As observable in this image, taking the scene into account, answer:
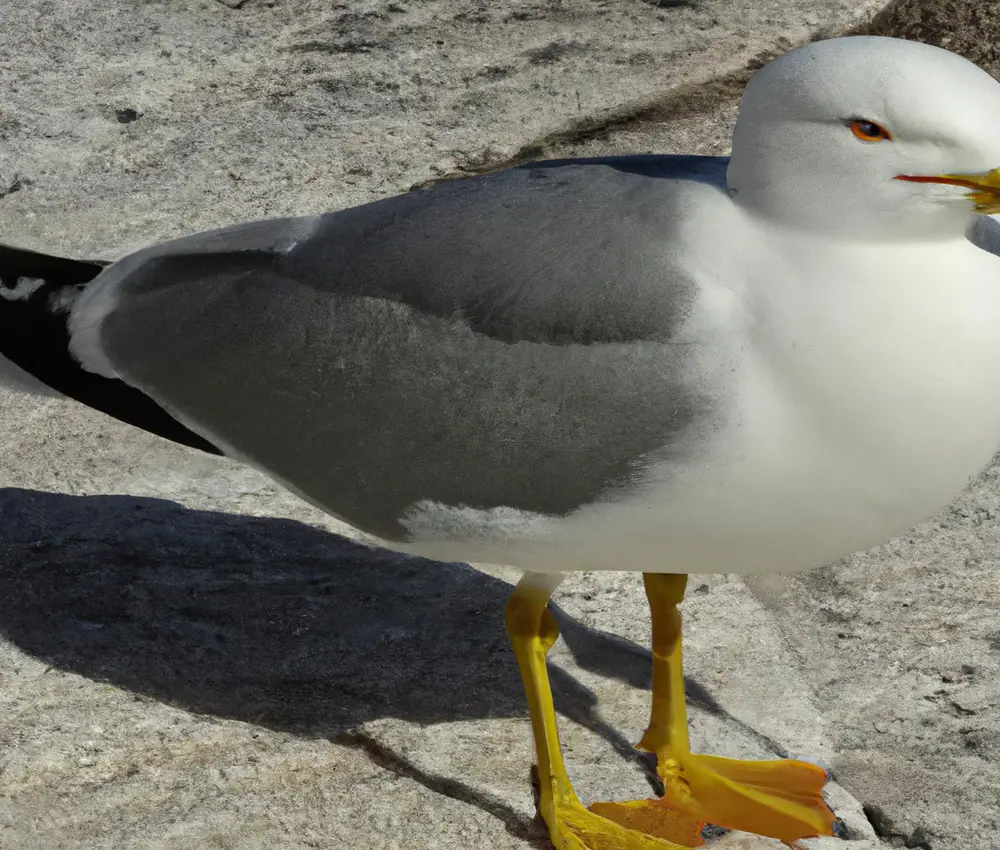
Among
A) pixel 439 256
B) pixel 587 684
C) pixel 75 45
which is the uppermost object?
pixel 439 256

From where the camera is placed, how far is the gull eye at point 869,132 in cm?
275

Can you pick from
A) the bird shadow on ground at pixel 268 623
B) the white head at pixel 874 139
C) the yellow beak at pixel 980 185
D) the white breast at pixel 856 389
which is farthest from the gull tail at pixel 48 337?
the yellow beak at pixel 980 185

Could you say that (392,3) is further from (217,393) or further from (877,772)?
(877,772)

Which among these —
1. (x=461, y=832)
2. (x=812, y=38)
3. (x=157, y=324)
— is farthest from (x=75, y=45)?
(x=461, y=832)

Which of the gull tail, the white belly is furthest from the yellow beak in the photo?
the gull tail

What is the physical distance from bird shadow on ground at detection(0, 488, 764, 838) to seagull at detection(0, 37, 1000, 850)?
44 cm

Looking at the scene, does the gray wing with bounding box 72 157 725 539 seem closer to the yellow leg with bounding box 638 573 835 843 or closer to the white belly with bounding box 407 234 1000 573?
the white belly with bounding box 407 234 1000 573

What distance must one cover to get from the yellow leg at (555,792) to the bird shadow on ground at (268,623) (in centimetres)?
12

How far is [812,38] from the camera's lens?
21.8 ft

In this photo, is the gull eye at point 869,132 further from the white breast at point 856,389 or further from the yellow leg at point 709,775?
the yellow leg at point 709,775

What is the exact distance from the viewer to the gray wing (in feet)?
9.66

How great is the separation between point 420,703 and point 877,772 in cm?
112

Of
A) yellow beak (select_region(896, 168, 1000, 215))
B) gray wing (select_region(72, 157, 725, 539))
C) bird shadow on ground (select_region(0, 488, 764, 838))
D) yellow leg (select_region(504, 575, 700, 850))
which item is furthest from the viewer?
bird shadow on ground (select_region(0, 488, 764, 838))

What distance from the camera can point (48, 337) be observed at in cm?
370
